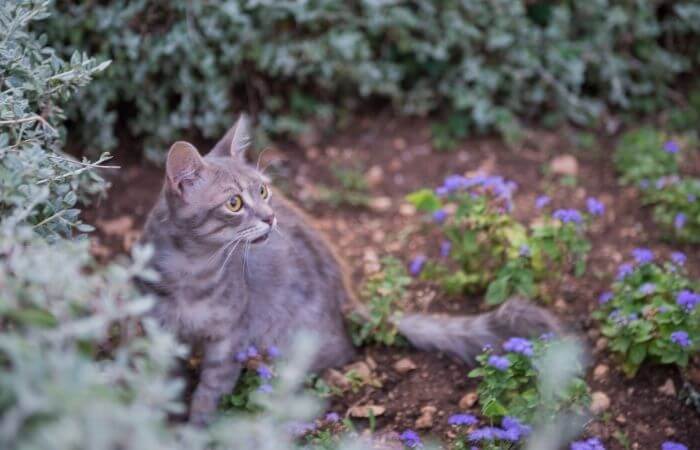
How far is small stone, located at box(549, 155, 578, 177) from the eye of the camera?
4832 mm

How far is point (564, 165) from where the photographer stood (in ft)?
16.0

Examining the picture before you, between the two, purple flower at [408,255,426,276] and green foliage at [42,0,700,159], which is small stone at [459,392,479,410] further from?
green foliage at [42,0,700,159]

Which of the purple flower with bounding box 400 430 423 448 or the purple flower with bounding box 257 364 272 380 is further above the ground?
the purple flower with bounding box 400 430 423 448

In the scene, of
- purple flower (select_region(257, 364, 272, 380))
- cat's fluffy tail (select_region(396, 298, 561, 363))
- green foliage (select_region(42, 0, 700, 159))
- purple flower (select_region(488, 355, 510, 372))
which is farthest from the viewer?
green foliage (select_region(42, 0, 700, 159))

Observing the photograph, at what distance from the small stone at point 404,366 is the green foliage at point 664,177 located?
1575mm

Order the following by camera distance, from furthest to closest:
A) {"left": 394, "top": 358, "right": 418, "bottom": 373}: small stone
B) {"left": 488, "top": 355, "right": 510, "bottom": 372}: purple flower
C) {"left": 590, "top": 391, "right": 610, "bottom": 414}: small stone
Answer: {"left": 394, "top": 358, "right": 418, "bottom": 373}: small stone < {"left": 590, "top": 391, "right": 610, "bottom": 414}: small stone < {"left": 488, "top": 355, "right": 510, "bottom": 372}: purple flower

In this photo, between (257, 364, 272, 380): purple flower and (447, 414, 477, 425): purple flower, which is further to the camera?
(257, 364, 272, 380): purple flower

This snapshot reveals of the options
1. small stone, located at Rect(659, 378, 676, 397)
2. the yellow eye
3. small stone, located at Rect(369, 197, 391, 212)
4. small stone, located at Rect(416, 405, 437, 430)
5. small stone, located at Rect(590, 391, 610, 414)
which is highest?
the yellow eye

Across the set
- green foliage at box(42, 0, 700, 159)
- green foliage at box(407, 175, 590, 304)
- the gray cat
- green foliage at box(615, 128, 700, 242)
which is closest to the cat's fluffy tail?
the gray cat

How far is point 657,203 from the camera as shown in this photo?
442 centimetres

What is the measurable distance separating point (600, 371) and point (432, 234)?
1.32 meters

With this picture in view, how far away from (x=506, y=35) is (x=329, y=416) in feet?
9.49

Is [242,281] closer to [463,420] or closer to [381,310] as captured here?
[381,310]

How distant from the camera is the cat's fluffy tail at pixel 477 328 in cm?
332
